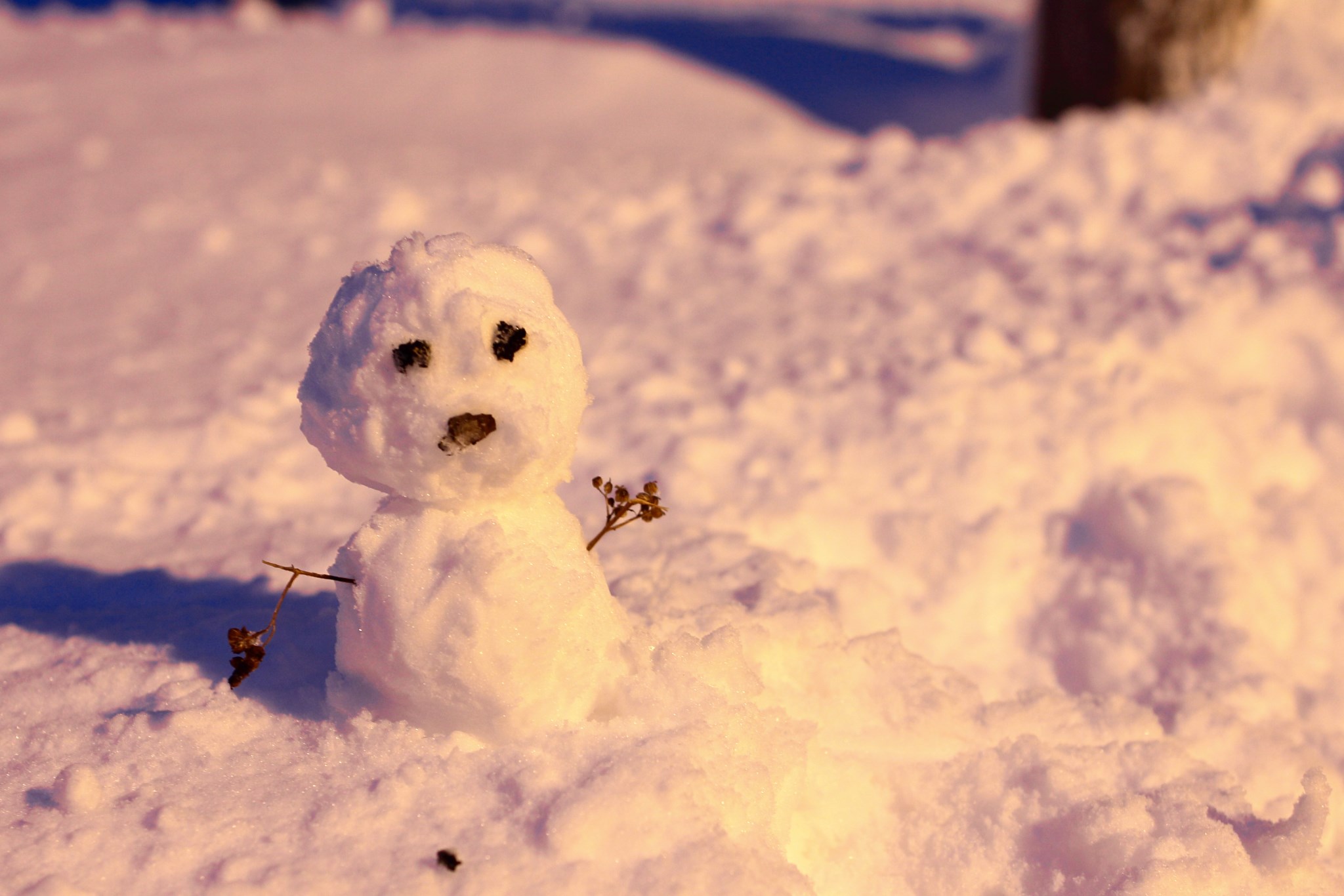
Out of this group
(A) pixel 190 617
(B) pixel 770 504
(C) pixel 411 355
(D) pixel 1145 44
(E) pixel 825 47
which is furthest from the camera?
(E) pixel 825 47

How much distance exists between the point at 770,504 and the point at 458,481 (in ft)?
4.10

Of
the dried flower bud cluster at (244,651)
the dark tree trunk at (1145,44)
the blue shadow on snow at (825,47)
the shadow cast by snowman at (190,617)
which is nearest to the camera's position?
the dried flower bud cluster at (244,651)

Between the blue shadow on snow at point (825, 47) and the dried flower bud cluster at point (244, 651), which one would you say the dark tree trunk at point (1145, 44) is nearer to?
the blue shadow on snow at point (825, 47)

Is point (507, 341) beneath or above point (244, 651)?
above

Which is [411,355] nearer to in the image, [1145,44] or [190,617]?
[190,617]

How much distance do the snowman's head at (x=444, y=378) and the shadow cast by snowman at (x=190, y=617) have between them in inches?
16.8

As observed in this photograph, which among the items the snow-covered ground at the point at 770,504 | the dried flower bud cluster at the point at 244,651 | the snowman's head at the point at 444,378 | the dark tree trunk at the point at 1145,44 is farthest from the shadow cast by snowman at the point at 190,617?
the dark tree trunk at the point at 1145,44

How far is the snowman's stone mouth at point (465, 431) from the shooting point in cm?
141

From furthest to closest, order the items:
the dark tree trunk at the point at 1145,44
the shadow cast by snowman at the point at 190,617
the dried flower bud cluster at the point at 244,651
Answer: the dark tree trunk at the point at 1145,44
the shadow cast by snowman at the point at 190,617
the dried flower bud cluster at the point at 244,651

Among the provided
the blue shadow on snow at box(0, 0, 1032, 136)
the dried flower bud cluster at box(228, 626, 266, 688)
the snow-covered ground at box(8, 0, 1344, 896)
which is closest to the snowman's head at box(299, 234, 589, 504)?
the dried flower bud cluster at box(228, 626, 266, 688)

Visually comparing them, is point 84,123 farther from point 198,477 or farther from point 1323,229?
point 1323,229

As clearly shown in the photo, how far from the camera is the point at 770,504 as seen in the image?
8.54 feet

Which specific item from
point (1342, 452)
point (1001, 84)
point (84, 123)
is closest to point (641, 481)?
point (1342, 452)

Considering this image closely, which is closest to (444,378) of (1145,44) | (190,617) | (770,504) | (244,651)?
(244,651)
